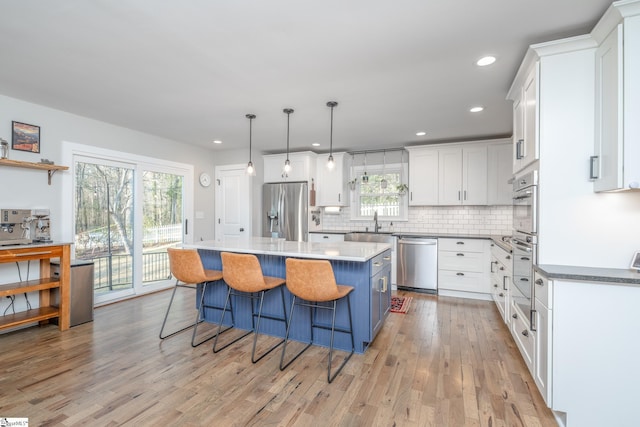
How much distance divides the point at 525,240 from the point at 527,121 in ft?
2.97

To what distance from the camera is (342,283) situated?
2.81m

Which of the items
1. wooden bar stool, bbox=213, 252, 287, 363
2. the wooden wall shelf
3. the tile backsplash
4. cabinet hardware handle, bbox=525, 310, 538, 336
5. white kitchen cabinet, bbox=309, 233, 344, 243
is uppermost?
the wooden wall shelf

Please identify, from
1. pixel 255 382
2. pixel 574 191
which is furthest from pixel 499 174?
pixel 255 382

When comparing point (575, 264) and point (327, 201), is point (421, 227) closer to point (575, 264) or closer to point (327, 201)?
point (327, 201)

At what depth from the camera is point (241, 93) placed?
10.2 feet

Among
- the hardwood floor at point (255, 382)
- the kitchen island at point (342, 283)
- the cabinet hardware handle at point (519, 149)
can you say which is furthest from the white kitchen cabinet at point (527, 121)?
the hardwood floor at point (255, 382)

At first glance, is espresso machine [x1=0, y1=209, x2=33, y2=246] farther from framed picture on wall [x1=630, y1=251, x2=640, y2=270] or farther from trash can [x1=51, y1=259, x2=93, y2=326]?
framed picture on wall [x1=630, y1=251, x2=640, y2=270]

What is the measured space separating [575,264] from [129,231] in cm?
510

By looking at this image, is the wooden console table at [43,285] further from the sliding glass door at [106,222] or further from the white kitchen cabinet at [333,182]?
the white kitchen cabinet at [333,182]

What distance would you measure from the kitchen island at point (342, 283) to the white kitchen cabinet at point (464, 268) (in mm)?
1644

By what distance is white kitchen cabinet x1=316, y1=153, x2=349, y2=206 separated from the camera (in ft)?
18.4

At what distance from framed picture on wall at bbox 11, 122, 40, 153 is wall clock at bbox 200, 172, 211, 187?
2.37 meters

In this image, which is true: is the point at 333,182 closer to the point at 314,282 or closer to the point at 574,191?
the point at 314,282

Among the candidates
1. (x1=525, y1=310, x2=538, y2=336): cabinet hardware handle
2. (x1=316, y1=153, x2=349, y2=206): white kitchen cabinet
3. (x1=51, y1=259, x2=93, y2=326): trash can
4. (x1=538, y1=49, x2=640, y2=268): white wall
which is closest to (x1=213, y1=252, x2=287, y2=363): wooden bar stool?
(x1=51, y1=259, x2=93, y2=326): trash can
